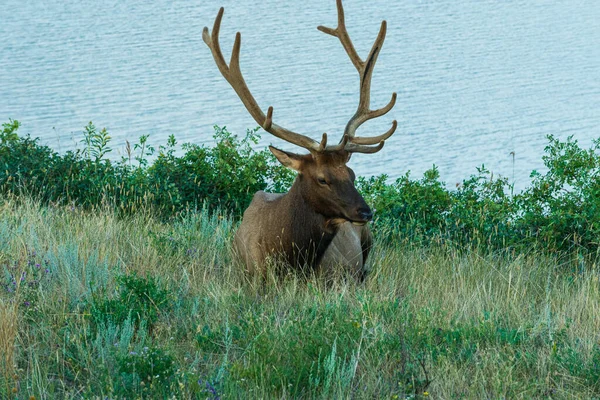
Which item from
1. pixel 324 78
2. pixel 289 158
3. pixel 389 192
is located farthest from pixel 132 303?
pixel 324 78

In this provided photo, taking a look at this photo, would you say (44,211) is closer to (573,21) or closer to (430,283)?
(430,283)

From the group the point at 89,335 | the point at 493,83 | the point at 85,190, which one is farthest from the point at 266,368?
the point at 493,83

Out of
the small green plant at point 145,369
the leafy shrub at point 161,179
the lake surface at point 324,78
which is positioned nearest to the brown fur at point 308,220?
the small green plant at point 145,369

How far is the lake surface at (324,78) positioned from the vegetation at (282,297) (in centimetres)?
360

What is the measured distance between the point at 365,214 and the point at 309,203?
0.60 metres

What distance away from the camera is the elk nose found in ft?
20.9

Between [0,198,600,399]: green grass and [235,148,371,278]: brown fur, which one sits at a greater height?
[235,148,371,278]: brown fur

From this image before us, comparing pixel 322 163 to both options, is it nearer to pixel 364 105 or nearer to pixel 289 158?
pixel 289 158

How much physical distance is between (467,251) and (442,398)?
407cm

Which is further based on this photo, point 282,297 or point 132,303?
point 282,297

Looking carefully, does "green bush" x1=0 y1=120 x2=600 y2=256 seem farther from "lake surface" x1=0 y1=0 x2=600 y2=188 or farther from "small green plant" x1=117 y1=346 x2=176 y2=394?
"small green plant" x1=117 y1=346 x2=176 y2=394

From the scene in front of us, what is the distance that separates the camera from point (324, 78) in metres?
23.2

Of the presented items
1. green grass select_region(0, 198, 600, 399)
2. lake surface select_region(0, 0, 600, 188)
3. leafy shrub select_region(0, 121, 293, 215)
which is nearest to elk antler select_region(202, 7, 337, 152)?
green grass select_region(0, 198, 600, 399)

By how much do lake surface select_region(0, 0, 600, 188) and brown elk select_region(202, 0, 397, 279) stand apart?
550 cm
